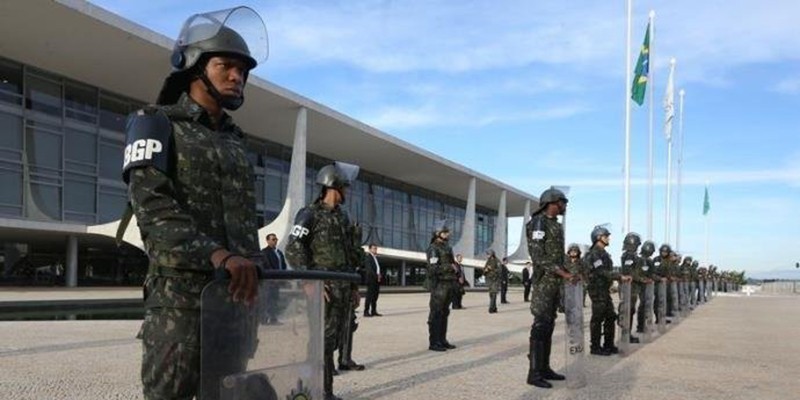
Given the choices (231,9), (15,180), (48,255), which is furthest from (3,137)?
(231,9)

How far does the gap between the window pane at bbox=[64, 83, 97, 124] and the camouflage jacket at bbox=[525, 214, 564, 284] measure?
1013 inches

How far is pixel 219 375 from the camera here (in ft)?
7.73

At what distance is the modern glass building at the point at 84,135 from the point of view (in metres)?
25.2

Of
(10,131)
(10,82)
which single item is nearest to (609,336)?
(10,131)

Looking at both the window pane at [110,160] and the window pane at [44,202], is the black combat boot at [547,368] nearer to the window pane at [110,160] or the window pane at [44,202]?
the window pane at [44,202]

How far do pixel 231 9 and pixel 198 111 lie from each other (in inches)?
19.8

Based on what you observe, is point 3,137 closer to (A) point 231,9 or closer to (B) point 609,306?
(B) point 609,306

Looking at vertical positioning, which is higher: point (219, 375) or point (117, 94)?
point (117, 94)

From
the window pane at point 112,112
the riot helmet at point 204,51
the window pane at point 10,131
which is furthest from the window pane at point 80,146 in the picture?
the riot helmet at point 204,51

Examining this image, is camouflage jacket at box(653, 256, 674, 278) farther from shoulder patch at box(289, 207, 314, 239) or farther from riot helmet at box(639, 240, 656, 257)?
shoulder patch at box(289, 207, 314, 239)

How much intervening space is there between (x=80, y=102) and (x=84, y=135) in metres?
1.36

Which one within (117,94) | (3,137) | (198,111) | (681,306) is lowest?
(681,306)

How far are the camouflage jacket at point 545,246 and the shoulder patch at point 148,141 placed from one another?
5.71 metres

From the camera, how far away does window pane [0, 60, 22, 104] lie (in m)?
26.5
